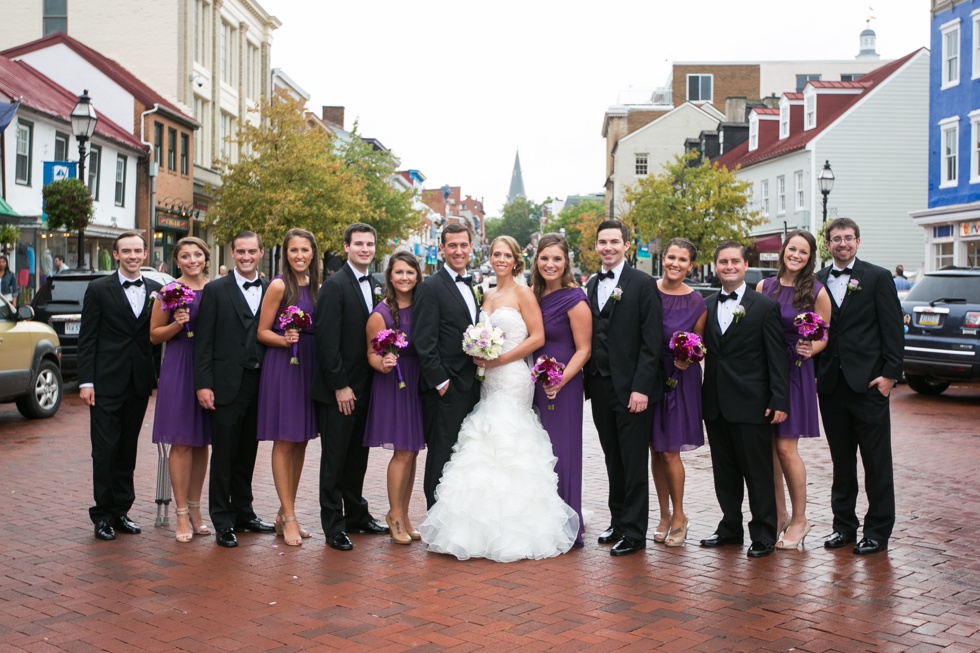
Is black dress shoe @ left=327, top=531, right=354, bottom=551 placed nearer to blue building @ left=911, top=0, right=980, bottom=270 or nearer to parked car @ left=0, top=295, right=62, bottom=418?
parked car @ left=0, top=295, right=62, bottom=418

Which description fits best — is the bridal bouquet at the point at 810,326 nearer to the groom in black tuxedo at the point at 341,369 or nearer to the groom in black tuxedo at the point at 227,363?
the groom in black tuxedo at the point at 341,369

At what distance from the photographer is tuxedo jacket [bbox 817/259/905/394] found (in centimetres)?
705

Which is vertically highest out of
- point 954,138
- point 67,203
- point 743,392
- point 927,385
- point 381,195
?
point 381,195

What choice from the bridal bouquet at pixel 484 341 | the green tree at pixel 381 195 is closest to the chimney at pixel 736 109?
the green tree at pixel 381 195

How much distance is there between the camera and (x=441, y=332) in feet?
23.4

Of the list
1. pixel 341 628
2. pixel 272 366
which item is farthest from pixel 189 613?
pixel 272 366

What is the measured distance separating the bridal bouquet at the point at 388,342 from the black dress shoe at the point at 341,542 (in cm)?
123

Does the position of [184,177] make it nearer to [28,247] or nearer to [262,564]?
[28,247]

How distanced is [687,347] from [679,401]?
0.53 m

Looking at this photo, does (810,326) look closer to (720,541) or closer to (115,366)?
(720,541)

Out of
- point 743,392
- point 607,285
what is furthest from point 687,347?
point 607,285

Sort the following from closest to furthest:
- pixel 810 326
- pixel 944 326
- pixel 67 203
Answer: pixel 810 326, pixel 944 326, pixel 67 203

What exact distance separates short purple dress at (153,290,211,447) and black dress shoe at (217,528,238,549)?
2.00 ft

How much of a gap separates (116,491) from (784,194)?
133 feet
